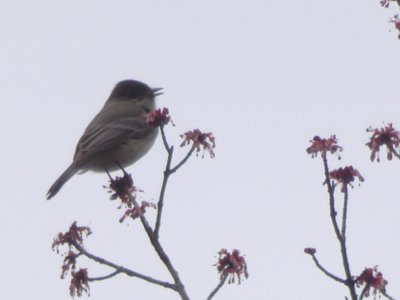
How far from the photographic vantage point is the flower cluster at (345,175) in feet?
13.7

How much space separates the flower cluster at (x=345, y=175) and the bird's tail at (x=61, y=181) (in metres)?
4.62

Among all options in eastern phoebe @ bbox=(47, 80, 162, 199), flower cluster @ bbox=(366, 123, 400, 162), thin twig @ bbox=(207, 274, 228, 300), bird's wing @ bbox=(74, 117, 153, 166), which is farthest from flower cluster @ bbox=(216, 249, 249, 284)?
bird's wing @ bbox=(74, 117, 153, 166)

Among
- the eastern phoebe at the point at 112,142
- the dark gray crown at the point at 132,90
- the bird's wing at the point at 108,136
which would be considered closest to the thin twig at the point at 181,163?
the eastern phoebe at the point at 112,142

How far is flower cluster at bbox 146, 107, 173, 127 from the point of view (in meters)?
4.44

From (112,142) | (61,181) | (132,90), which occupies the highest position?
(132,90)

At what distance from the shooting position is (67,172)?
29.8 feet

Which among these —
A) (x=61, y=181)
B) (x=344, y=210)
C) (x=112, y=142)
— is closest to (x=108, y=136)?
(x=112, y=142)

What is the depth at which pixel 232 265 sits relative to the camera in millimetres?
4414

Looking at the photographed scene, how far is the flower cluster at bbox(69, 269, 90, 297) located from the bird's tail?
12.2 feet

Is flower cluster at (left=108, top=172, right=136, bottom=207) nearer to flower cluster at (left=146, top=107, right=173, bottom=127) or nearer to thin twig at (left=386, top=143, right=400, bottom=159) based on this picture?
flower cluster at (left=146, top=107, right=173, bottom=127)

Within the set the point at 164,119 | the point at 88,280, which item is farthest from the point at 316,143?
Result: the point at 88,280

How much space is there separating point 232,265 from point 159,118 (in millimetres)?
887

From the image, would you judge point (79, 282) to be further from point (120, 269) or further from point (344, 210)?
point (344, 210)

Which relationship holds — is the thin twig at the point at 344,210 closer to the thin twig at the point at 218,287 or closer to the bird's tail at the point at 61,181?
the thin twig at the point at 218,287
